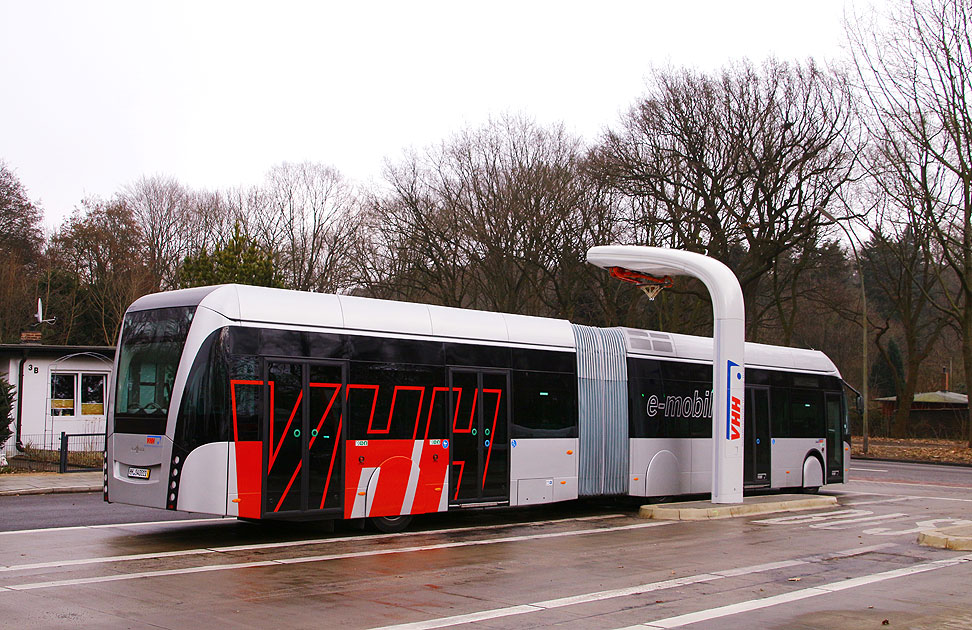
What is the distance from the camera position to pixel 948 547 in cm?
1312

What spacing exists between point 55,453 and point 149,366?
19543 mm

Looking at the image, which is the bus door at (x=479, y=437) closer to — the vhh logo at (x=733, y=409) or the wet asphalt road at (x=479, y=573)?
the wet asphalt road at (x=479, y=573)

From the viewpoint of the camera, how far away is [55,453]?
96.2ft

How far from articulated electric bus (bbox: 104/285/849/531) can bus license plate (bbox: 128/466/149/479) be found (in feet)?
0.07

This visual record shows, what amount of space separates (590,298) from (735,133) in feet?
43.8

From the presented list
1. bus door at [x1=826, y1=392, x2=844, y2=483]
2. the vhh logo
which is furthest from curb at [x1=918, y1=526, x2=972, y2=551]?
bus door at [x1=826, y1=392, x2=844, y2=483]

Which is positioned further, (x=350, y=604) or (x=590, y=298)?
(x=590, y=298)

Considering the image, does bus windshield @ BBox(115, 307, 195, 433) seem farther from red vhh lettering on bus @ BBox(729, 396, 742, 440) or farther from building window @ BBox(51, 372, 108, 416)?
building window @ BBox(51, 372, 108, 416)

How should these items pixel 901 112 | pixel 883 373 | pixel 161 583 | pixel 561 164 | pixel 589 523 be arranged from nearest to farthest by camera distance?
1. pixel 161 583
2. pixel 589 523
3. pixel 901 112
4. pixel 561 164
5. pixel 883 373

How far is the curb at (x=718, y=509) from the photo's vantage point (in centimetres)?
1641

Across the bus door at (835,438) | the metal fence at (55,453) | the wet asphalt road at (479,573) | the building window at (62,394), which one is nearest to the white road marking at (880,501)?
the bus door at (835,438)

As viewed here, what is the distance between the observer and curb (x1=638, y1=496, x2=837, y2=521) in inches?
646

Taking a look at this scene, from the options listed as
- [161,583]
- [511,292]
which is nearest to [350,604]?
[161,583]

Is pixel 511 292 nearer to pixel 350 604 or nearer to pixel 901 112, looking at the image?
pixel 901 112
